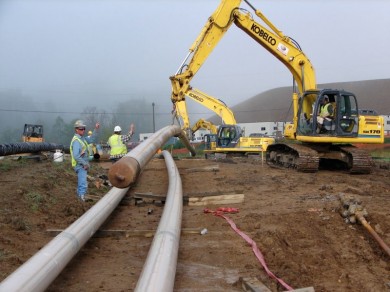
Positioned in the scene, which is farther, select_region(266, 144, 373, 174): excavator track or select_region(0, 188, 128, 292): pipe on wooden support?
select_region(266, 144, 373, 174): excavator track

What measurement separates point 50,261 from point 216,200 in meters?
4.62

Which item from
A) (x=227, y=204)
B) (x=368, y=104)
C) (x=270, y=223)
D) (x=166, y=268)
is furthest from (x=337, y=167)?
(x=368, y=104)

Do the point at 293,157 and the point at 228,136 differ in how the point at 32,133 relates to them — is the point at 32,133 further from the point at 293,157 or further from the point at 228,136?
the point at 293,157

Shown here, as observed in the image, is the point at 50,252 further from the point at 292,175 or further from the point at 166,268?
the point at 292,175

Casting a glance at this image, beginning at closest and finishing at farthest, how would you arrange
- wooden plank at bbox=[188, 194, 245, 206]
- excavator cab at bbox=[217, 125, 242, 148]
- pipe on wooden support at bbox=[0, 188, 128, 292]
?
pipe on wooden support at bbox=[0, 188, 128, 292]
wooden plank at bbox=[188, 194, 245, 206]
excavator cab at bbox=[217, 125, 242, 148]

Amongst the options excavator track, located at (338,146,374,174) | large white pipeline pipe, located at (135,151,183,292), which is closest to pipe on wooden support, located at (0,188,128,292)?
large white pipeline pipe, located at (135,151,183,292)

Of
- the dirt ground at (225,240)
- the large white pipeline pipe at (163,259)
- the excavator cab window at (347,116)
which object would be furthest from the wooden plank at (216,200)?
the excavator cab window at (347,116)

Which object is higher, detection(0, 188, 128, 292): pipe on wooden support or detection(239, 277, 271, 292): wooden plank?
detection(0, 188, 128, 292): pipe on wooden support

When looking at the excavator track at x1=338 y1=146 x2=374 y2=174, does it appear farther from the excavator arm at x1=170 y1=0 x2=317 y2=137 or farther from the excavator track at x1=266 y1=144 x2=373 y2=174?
the excavator arm at x1=170 y1=0 x2=317 y2=137

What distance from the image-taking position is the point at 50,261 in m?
3.96

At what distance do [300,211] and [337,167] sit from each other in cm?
830

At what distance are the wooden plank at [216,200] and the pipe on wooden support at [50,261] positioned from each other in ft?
8.73

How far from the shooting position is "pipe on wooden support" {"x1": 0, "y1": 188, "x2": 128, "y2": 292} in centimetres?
343

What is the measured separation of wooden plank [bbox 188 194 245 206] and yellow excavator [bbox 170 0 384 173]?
4880mm
